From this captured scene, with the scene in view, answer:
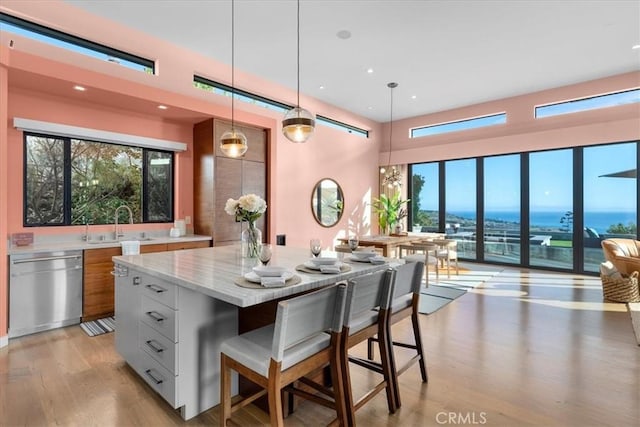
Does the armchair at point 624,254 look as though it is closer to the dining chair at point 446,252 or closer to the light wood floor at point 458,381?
the light wood floor at point 458,381

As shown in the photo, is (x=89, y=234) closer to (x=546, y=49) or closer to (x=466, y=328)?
(x=466, y=328)

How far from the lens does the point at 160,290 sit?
207 cm

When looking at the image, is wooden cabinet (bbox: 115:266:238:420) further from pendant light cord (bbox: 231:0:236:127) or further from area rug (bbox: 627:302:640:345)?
area rug (bbox: 627:302:640:345)

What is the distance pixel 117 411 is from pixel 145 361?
317 millimetres

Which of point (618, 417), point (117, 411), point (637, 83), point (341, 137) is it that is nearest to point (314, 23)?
point (341, 137)

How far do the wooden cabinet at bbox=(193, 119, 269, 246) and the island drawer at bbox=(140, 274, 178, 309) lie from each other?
7.64 ft

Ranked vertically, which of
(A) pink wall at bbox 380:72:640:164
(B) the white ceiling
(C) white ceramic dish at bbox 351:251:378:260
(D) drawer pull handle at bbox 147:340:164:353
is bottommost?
(D) drawer pull handle at bbox 147:340:164:353

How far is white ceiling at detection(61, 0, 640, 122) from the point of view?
374cm

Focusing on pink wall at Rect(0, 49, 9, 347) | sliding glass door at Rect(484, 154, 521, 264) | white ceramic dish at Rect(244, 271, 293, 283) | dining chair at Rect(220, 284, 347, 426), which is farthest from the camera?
sliding glass door at Rect(484, 154, 521, 264)

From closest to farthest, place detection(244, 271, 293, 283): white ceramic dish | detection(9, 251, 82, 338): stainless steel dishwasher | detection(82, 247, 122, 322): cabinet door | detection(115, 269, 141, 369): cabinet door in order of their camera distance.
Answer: detection(244, 271, 293, 283): white ceramic dish < detection(115, 269, 141, 369): cabinet door < detection(9, 251, 82, 338): stainless steel dishwasher < detection(82, 247, 122, 322): cabinet door

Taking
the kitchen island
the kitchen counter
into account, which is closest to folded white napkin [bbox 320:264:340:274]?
the kitchen island

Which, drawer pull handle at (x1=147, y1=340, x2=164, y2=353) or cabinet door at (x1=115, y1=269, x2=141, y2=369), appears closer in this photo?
drawer pull handle at (x1=147, y1=340, x2=164, y2=353)

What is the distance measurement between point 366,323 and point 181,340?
3.81 ft

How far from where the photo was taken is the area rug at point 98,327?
3.37 meters
